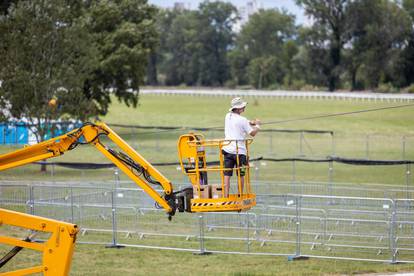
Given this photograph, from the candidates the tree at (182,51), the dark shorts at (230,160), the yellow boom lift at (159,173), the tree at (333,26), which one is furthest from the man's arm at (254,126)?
the tree at (182,51)

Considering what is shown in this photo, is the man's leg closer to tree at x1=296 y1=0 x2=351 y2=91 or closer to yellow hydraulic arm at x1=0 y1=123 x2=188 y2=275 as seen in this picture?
→ yellow hydraulic arm at x1=0 y1=123 x2=188 y2=275

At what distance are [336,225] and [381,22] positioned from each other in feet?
26.8

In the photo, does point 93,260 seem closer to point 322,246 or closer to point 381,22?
point 322,246

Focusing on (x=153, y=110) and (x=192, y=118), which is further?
(x=153, y=110)

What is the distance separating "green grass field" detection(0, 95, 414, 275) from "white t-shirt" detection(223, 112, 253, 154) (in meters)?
4.05

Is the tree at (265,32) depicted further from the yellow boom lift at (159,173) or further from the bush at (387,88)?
the yellow boom lift at (159,173)

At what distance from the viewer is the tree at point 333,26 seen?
1467 inches

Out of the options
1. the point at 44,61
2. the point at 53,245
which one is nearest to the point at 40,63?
the point at 44,61

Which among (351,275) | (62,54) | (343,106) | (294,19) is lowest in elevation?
(351,275)

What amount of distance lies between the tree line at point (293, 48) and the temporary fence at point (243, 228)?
490 cm

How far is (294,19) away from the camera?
520 ft

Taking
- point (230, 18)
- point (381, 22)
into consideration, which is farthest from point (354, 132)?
point (230, 18)

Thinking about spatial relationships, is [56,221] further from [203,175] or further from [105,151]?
[203,175]

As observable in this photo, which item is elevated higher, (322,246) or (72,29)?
(72,29)
